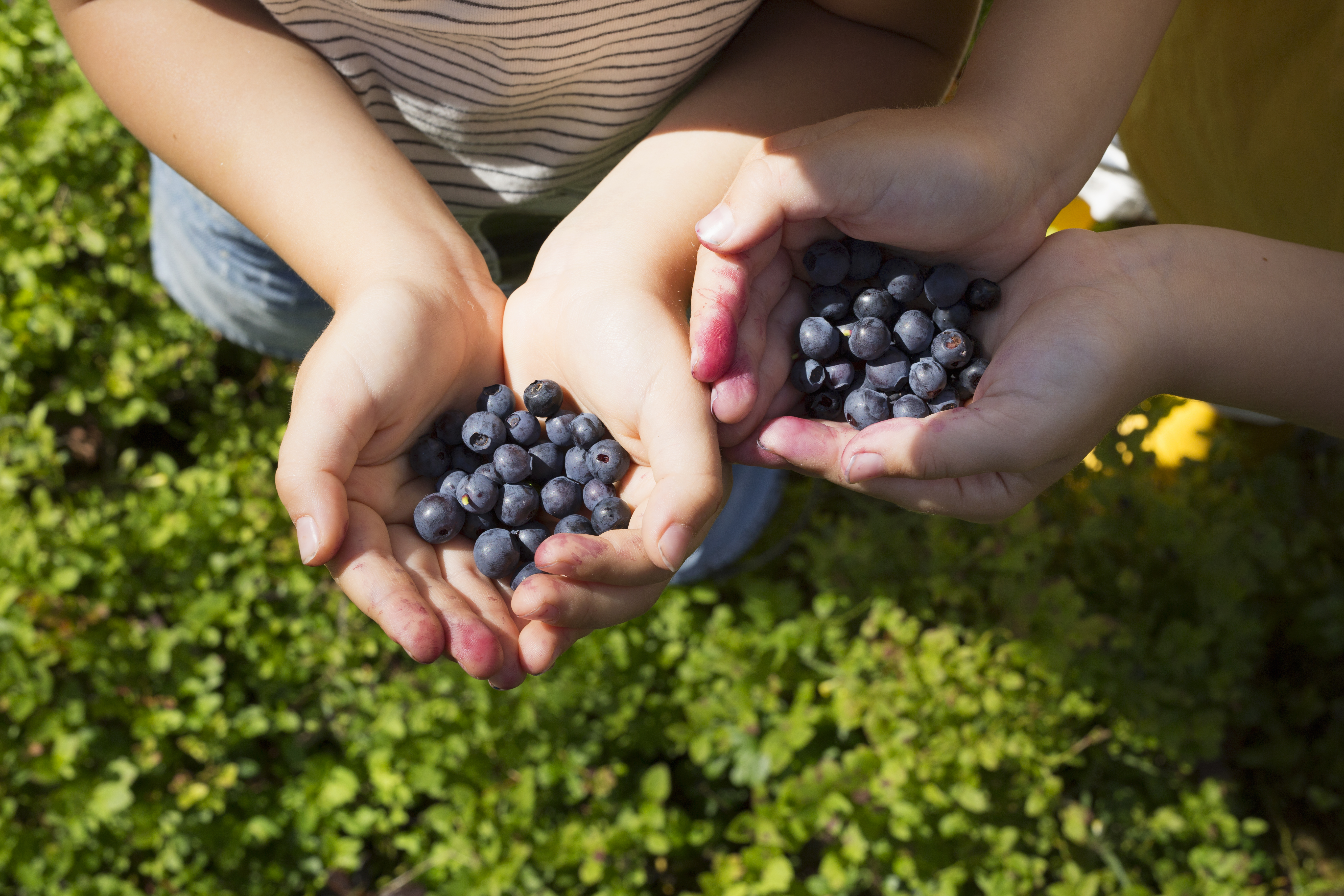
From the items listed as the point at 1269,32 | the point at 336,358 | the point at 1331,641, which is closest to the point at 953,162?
the point at 1269,32

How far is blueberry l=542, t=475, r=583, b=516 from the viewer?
150cm

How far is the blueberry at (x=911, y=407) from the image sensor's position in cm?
148

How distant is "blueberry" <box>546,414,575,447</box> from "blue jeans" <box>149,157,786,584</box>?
62 centimetres

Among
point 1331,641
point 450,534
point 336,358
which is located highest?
point 336,358

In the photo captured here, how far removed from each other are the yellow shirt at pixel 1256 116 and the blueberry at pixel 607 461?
136 centimetres

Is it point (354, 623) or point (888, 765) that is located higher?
point (888, 765)

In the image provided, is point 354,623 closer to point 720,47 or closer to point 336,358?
point 336,358

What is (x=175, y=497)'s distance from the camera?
109 inches

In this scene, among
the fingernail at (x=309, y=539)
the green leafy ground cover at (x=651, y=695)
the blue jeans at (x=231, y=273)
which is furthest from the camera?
the green leafy ground cover at (x=651, y=695)

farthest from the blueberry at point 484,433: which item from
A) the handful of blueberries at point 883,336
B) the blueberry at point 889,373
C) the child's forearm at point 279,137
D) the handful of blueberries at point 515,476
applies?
the blueberry at point 889,373

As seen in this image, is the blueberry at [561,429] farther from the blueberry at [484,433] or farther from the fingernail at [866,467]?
the fingernail at [866,467]

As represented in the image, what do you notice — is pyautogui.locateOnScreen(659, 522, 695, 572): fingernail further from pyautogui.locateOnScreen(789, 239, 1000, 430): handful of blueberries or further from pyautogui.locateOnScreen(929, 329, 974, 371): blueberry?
pyautogui.locateOnScreen(929, 329, 974, 371): blueberry

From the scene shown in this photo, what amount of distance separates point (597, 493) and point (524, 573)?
0.17m

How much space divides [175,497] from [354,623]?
728 mm
